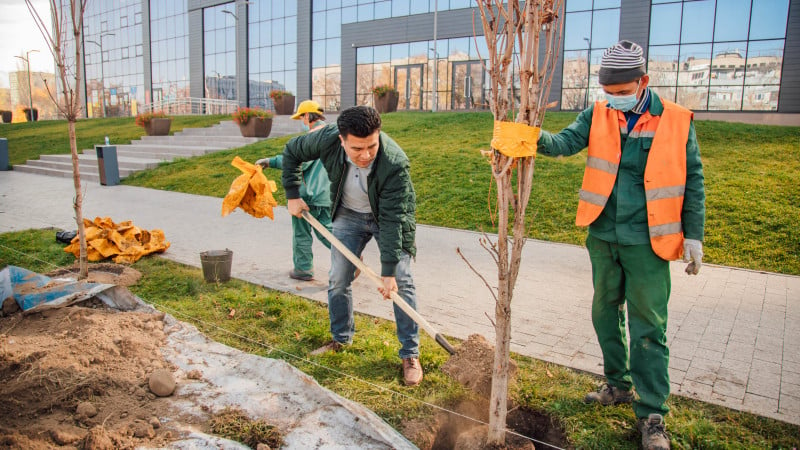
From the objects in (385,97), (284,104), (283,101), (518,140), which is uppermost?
(385,97)

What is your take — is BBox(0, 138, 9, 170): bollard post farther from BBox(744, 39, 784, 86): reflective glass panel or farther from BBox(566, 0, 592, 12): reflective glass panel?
BBox(744, 39, 784, 86): reflective glass panel

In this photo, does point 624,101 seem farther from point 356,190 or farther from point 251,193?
point 251,193

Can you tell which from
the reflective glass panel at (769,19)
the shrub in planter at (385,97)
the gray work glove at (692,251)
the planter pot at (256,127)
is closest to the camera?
the gray work glove at (692,251)

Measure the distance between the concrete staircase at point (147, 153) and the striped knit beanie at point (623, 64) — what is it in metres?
15.5

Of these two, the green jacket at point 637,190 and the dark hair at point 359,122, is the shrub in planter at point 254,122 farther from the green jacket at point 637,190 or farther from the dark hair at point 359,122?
the green jacket at point 637,190

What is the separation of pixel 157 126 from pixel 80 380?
→ 66.7 ft

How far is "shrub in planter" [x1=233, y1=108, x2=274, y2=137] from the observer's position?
62.3ft

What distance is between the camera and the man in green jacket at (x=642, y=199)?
2.76 m

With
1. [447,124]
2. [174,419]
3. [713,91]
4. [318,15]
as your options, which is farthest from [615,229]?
[318,15]

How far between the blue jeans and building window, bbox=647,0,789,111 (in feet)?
70.8

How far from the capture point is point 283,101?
24344mm

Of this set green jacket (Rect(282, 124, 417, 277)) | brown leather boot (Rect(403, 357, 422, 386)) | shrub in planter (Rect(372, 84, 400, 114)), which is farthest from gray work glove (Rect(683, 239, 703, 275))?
shrub in planter (Rect(372, 84, 400, 114))

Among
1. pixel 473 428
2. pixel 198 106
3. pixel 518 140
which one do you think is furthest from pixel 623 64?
pixel 198 106

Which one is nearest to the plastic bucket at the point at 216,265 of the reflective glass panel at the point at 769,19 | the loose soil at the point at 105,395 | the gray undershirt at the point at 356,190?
the loose soil at the point at 105,395
